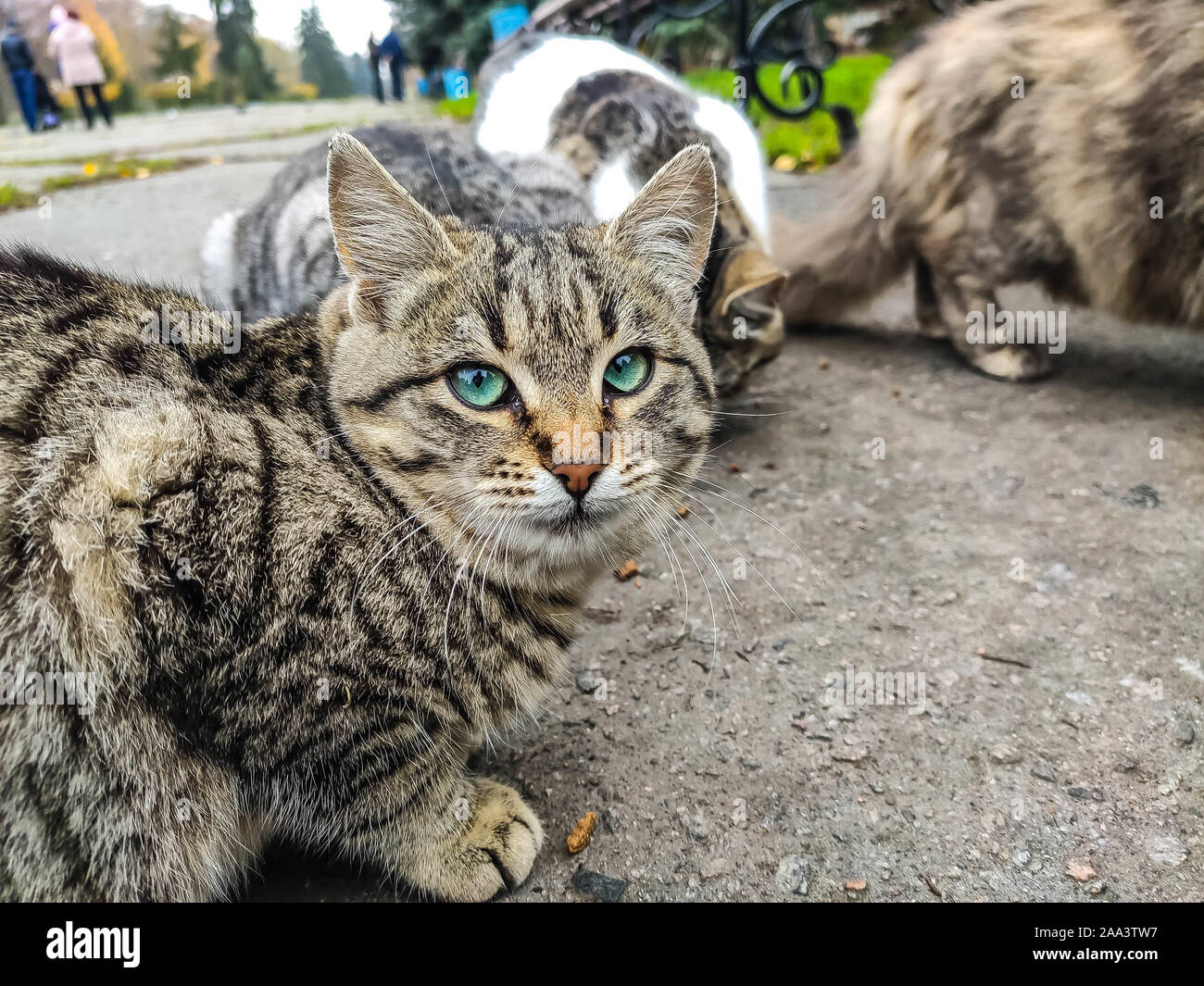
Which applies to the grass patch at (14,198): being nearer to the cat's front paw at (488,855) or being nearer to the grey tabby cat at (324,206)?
the grey tabby cat at (324,206)

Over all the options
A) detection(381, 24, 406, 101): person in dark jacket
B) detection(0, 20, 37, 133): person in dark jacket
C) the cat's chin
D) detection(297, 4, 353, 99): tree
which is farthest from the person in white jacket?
the cat's chin

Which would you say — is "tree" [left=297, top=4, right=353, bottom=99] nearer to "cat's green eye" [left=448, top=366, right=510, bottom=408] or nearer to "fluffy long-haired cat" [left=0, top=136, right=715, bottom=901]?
"fluffy long-haired cat" [left=0, top=136, right=715, bottom=901]

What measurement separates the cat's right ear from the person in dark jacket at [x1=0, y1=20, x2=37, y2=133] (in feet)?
4.56

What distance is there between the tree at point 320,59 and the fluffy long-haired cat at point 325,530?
1274mm

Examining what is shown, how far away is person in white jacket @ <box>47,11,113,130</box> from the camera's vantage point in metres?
2.29

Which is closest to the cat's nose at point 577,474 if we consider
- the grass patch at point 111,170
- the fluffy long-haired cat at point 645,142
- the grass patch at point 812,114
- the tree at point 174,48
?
the fluffy long-haired cat at point 645,142

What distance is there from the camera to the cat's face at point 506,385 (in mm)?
1498

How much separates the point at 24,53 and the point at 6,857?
7.17ft

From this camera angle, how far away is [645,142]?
122 inches

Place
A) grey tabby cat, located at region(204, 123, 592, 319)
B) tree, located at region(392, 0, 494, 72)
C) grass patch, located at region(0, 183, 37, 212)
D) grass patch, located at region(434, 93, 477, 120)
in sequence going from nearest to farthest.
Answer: grey tabby cat, located at region(204, 123, 592, 319) < grass patch, located at region(0, 183, 37, 212) < grass patch, located at region(434, 93, 477, 120) < tree, located at region(392, 0, 494, 72)

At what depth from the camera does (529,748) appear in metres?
1.90

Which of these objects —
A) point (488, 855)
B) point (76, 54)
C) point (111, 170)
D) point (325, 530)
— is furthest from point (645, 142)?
point (488, 855)

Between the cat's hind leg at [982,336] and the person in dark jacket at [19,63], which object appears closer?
the person in dark jacket at [19,63]
